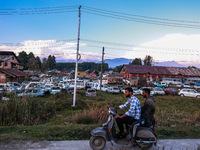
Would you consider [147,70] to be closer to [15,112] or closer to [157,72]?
[157,72]

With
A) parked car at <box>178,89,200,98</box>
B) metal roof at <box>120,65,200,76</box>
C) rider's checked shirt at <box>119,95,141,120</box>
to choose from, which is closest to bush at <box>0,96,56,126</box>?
rider's checked shirt at <box>119,95,141,120</box>

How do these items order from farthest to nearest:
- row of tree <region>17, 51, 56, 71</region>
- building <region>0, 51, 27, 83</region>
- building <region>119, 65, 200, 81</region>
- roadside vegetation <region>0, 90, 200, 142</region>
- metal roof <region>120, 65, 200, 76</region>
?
row of tree <region>17, 51, 56, 71</region> < metal roof <region>120, 65, 200, 76</region> < building <region>119, 65, 200, 81</region> < building <region>0, 51, 27, 83</region> < roadside vegetation <region>0, 90, 200, 142</region>

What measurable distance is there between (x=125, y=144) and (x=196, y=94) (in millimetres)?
27013

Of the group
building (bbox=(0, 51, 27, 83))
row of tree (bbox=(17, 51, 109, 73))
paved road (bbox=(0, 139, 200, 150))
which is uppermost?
row of tree (bbox=(17, 51, 109, 73))

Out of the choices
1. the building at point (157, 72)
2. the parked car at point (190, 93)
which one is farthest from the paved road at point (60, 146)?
the building at point (157, 72)

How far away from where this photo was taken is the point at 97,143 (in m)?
4.75

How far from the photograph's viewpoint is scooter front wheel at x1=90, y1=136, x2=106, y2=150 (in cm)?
474

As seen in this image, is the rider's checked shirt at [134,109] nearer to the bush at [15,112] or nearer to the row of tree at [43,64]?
the bush at [15,112]

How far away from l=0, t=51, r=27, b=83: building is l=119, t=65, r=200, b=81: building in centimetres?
3592

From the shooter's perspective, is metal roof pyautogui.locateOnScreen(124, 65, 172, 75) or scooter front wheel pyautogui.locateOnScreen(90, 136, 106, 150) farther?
metal roof pyautogui.locateOnScreen(124, 65, 172, 75)

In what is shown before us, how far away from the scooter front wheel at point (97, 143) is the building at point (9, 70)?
3696cm

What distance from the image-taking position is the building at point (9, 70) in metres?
35.5

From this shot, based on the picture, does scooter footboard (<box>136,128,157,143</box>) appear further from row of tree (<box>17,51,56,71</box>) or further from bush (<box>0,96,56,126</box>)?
row of tree (<box>17,51,56,71</box>)

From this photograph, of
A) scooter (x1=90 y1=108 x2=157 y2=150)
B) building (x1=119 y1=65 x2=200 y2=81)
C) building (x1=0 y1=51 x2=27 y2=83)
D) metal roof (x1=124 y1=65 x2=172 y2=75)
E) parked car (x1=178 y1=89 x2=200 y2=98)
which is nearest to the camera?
scooter (x1=90 y1=108 x2=157 y2=150)
